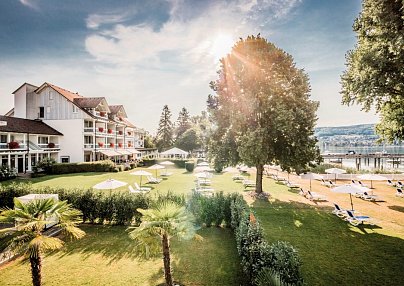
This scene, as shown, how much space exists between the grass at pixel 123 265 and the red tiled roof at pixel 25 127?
94.8ft

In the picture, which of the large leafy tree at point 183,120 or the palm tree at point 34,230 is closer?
the palm tree at point 34,230

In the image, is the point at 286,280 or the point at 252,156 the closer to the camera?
the point at 286,280

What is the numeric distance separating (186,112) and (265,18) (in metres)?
86.8

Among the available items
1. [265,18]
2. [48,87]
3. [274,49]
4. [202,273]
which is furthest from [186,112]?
[202,273]

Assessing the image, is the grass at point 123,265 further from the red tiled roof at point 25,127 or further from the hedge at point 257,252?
the red tiled roof at point 25,127

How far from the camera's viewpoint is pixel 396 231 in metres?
13.5

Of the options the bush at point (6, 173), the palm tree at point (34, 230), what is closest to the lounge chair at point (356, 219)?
the palm tree at point (34, 230)

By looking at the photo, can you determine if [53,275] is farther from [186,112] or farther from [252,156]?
[186,112]

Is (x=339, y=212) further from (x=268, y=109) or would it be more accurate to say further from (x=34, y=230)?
(x=34, y=230)

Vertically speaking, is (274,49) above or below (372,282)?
above

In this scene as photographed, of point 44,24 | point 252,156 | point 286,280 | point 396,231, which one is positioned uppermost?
point 44,24

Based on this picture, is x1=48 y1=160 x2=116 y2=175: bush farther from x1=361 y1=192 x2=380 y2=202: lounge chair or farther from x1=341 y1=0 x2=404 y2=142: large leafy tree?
x1=341 y1=0 x2=404 y2=142: large leafy tree

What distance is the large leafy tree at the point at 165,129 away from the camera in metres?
81.5

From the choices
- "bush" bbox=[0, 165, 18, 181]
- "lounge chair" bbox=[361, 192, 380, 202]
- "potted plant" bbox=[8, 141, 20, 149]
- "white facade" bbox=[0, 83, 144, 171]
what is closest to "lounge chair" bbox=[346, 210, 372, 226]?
"lounge chair" bbox=[361, 192, 380, 202]
